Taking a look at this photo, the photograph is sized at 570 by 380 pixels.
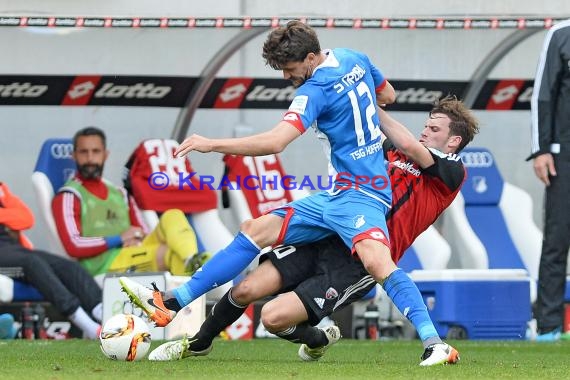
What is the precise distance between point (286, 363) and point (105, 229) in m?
4.56

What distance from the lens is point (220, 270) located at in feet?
27.2

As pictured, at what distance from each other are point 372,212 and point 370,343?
343 centimetres

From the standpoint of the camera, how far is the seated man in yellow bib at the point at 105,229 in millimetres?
12531

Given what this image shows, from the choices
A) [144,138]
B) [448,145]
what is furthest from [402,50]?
[448,145]

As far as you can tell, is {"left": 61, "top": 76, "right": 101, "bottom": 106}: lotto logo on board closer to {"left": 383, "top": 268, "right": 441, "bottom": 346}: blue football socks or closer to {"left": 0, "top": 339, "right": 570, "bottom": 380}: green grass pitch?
{"left": 0, "top": 339, "right": 570, "bottom": 380}: green grass pitch

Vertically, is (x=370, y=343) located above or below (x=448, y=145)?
below

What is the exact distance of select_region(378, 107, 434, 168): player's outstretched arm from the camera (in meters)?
8.34

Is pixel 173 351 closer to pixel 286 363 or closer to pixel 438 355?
pixel 286 363

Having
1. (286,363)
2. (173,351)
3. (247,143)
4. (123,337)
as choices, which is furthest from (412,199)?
(123,337)

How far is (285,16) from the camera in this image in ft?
41.9

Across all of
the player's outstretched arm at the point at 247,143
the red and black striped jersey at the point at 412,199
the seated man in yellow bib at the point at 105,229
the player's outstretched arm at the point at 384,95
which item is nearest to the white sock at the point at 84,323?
the seated man in yellow bib at the point at 105,229

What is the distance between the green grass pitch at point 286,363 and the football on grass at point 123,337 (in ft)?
0.33

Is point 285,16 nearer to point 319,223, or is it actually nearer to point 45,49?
point 45,49

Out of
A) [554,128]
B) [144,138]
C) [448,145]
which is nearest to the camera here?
[448,145]
